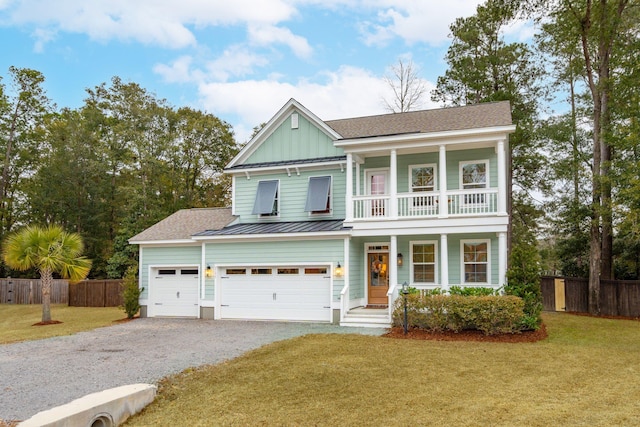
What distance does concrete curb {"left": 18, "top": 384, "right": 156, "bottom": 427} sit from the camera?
502cm

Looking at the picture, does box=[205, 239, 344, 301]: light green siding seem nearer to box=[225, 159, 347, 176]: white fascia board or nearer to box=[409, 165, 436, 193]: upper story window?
box=[225, 159, 347, 176]: white fascia board

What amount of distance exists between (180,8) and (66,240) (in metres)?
9.85

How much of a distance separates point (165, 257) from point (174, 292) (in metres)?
1.33

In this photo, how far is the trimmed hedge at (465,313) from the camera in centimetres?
1145

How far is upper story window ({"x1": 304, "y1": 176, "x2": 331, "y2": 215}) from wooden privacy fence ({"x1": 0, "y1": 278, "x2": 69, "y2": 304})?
17.0 meters

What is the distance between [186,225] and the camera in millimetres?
18031

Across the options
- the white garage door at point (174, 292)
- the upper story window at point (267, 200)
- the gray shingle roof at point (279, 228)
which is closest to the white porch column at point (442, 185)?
the gray shingle roof at point (279, 228)

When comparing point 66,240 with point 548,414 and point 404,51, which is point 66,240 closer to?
point 548,414

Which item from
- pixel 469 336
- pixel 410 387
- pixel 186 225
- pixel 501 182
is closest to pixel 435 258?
pixel 501 182

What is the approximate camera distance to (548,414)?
561 centimetres

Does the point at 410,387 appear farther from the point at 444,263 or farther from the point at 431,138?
the point at 431,138

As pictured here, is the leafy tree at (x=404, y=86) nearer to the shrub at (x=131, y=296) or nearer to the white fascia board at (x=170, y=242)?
the white fascia board at (x=170, y=242)

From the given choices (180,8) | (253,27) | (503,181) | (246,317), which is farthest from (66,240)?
(503,181)

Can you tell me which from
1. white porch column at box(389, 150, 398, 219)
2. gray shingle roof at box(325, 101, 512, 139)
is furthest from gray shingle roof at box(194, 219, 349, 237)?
gray shingle roof at box(325, 101, 512, 139)
